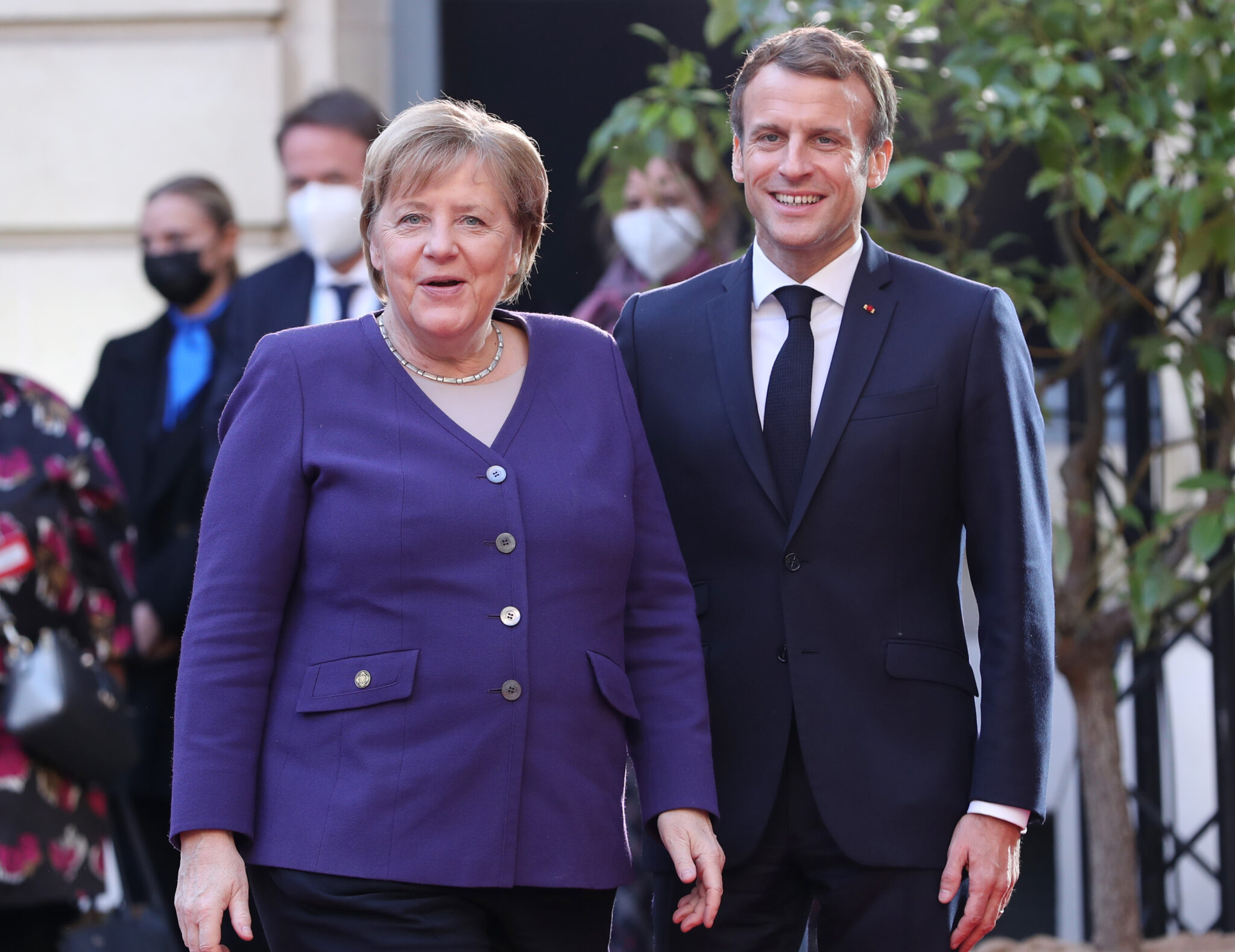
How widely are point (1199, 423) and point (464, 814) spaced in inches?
109

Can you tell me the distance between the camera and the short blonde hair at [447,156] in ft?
7.55

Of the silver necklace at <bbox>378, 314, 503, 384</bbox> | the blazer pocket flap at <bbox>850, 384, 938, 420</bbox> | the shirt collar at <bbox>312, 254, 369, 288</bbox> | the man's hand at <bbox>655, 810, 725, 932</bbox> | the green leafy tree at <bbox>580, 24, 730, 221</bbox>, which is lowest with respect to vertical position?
the man's hand at <bbox>655, 810, 725, 932</bbox>

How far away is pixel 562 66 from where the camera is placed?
18.7 ft

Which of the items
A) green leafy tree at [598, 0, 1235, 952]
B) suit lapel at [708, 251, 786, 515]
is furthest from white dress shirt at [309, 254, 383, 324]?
suit lapel at [708, 251, 786, 515]

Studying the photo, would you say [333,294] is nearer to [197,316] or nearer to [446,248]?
[197,316]

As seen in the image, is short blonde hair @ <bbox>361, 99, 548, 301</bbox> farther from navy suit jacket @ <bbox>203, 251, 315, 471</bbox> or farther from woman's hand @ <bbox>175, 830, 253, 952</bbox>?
navy suit jacket @ <bbox>203, 251, 315, 471</bbox>

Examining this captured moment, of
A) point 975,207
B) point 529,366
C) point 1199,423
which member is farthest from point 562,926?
point 975,207

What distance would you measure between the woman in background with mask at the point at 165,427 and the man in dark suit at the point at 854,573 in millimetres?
2264

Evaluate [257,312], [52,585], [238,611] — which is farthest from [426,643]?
[257,312]

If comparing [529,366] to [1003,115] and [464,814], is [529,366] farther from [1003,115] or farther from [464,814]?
[1003,115]

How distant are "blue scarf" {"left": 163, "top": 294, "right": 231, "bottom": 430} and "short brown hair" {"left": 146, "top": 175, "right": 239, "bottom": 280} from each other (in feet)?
0.67

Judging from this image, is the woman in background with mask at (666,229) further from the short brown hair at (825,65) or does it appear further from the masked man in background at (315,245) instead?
the short brown hair at (825,65)

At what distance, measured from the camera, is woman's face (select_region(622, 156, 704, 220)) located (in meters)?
4.41

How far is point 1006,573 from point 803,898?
2.01 feet
